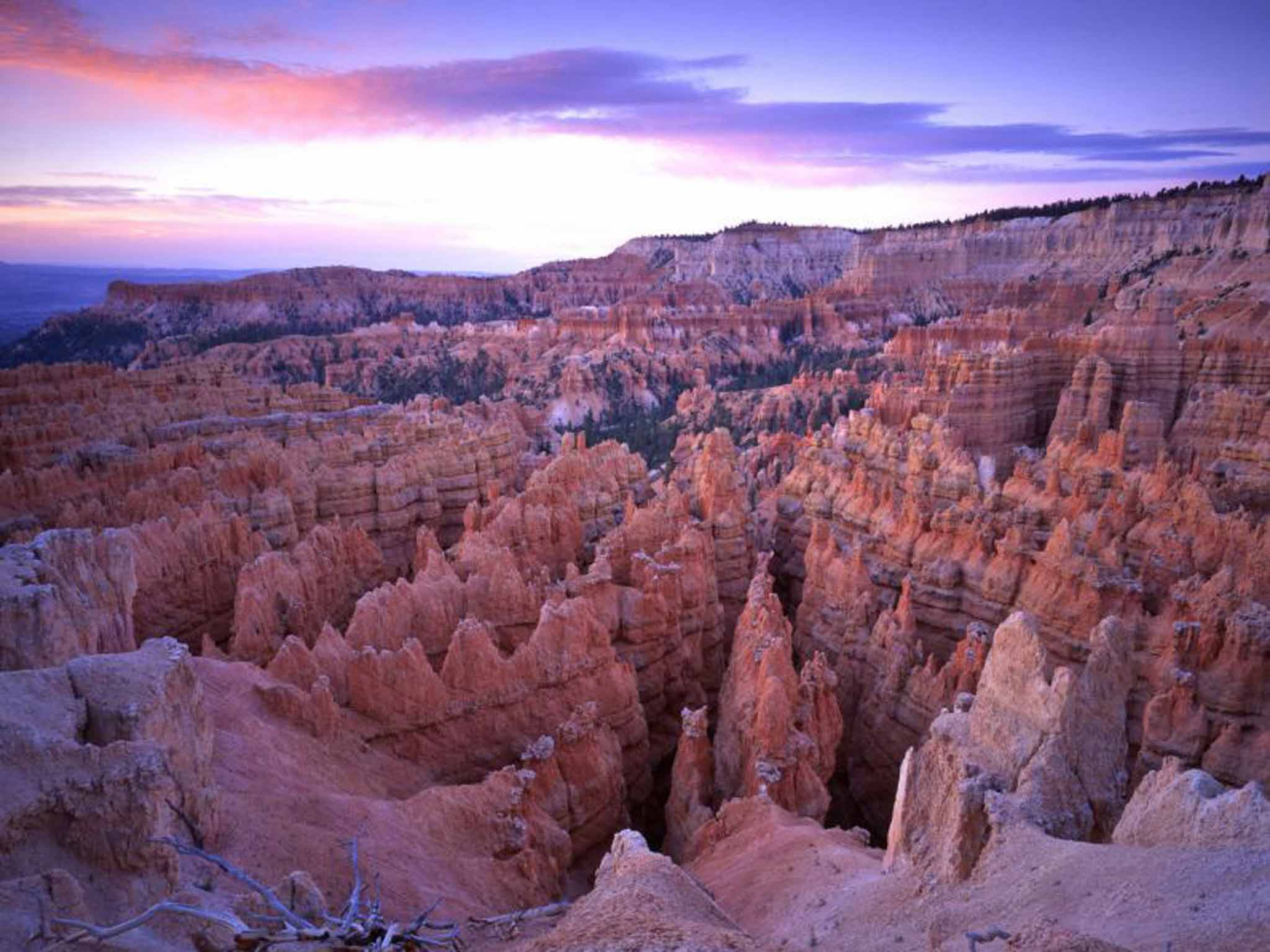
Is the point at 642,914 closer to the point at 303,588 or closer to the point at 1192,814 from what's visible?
the point at 1192,814

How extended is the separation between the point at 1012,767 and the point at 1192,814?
5.56ft

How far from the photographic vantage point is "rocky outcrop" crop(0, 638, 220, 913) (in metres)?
5.00

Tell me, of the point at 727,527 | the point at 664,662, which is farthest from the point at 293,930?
the point at 727,527

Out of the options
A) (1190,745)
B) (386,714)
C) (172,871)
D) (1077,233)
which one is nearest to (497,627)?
(386,714)

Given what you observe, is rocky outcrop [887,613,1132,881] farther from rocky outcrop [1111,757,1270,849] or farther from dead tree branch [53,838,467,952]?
dead tree branch [53,838,467,952]

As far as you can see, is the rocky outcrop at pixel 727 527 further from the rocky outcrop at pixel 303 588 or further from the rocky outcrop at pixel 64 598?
the rocky outcrop at pixel 64 598

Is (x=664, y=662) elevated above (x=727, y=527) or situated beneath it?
situated beneath

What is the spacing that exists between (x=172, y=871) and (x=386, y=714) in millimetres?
6295

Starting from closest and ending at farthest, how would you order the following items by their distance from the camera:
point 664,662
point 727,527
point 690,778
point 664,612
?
point 690,778 < point 664,612 < point 664,662 < point 727,527

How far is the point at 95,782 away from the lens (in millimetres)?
5164

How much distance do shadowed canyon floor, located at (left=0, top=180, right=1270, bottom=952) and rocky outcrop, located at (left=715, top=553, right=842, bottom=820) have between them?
3.0 inches

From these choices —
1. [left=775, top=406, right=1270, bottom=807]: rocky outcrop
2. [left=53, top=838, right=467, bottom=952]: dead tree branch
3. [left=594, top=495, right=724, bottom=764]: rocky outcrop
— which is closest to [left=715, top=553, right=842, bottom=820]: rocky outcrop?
[left=594, top=495, right=724, bottom=764]: rocky outcrop

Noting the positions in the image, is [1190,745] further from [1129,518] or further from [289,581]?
[289,581]

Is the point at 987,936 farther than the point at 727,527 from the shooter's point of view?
No
